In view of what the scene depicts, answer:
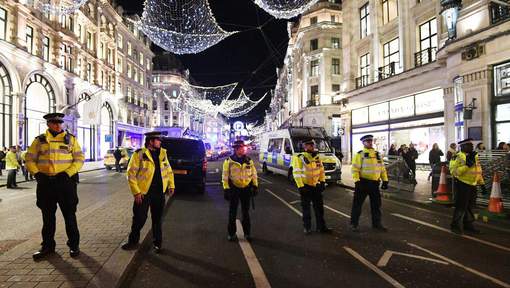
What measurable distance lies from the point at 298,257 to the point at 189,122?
80.7 meters

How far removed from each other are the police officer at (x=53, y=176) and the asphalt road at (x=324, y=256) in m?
1.21

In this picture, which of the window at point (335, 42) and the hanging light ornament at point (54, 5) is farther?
the window at point (335, 42)

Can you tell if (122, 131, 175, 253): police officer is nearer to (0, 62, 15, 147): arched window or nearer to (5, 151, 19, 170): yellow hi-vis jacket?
(5, 151, 19, 170): yellow hi-vis jacket

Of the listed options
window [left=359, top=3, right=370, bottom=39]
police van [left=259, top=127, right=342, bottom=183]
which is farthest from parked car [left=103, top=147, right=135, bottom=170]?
window [left=359, top=3, right=370, bottom=39]

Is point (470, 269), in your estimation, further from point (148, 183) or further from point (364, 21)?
point (364, 21)

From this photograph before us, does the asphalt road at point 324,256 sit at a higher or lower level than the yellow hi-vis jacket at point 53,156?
lower

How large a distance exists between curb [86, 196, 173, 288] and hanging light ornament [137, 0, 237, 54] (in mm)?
11187

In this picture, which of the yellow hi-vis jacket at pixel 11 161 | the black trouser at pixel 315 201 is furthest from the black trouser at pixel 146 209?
the yellow hi-vis jacket at pixel 11 161

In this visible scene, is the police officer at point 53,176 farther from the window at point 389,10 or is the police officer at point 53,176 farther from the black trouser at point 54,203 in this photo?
the window at point 389,10

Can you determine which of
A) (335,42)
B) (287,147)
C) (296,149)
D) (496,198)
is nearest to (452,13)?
(296,149)

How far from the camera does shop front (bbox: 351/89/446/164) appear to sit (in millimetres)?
19656

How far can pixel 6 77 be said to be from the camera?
24875 mm

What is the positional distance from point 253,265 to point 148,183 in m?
1.95

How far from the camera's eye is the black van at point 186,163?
11906 mm
